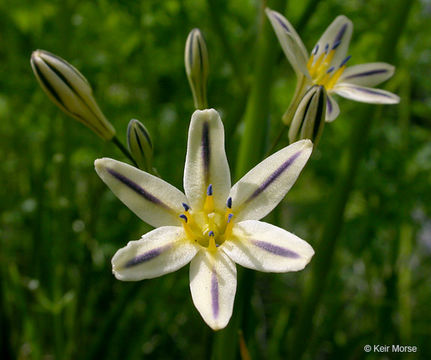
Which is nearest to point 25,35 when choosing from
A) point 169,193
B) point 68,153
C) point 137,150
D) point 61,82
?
point 68,153

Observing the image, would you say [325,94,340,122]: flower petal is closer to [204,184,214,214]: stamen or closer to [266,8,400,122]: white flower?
[266,8,400,122]: white flower

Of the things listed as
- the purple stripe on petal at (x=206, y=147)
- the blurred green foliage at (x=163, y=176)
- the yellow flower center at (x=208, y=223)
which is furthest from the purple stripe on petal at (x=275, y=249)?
the blurred green foliage at (x=163, y=176)

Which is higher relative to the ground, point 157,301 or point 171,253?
point 171,253

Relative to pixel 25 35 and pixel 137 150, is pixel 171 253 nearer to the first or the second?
pixel 137 150

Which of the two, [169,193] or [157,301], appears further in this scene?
[157,301]

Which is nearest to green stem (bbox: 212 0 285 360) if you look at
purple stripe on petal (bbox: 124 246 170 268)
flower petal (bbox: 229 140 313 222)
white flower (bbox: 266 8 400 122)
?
white flower (bbox: 266 8 400 122)
